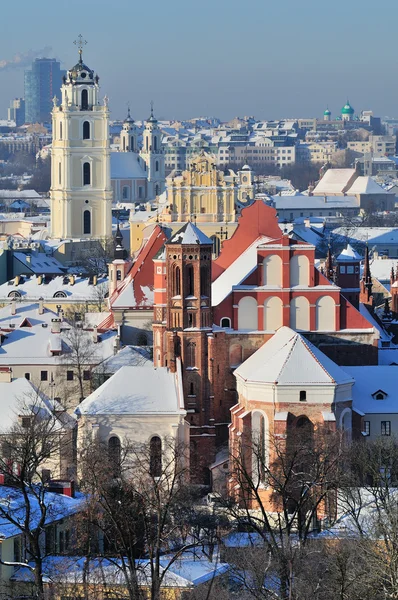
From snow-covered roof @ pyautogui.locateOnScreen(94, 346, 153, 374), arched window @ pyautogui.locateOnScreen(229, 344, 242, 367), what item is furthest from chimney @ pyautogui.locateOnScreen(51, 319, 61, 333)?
arched window @ pyautogui.locateOnScreen(229, 344, 242, 367)

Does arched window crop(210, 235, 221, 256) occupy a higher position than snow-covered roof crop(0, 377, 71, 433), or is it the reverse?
arched window crop(210, 235, 221, 256)

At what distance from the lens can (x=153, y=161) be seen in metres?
173

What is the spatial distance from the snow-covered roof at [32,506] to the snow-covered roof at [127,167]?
12403cm

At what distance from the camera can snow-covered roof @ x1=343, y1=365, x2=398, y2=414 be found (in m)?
53.2

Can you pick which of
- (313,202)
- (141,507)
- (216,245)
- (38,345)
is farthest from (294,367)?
(313,202)

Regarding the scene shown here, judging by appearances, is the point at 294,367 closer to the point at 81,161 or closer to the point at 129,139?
the point at 81,161

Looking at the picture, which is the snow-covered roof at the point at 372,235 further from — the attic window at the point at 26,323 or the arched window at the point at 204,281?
the arched window at the point at 204,281

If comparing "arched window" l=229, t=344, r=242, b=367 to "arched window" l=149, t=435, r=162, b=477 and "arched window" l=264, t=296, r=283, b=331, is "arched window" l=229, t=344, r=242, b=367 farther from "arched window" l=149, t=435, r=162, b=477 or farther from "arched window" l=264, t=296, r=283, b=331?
"arched window" l=149, t=435, r=162, b=477

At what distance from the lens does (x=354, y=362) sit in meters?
56.5

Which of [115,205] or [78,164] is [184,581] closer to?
[78,164]

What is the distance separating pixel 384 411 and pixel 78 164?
64.8 meters

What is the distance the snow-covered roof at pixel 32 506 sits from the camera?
40.0 metres

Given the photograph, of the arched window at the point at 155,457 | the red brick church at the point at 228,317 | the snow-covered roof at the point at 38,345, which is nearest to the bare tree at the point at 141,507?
the arched window at the point at 155,457

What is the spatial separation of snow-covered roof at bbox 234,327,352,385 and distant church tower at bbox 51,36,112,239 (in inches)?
2505
